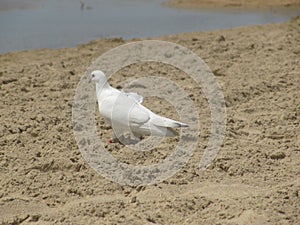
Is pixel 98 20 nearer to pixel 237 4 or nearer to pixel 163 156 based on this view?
pixel 237 4

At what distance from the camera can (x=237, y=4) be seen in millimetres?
11711

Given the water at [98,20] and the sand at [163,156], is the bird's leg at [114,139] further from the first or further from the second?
the water at [98,20]

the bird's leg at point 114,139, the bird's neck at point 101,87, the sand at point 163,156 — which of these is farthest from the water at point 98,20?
the bird's leg at point 114,139

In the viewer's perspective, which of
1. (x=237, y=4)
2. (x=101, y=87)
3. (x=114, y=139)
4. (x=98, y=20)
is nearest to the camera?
(x=114, y=139)

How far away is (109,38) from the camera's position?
8.77 metres

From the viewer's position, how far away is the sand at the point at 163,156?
140 inches

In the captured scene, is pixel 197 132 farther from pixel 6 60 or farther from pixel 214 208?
pixel 6 60

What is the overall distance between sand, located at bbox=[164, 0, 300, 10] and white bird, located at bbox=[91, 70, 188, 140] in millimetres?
7530

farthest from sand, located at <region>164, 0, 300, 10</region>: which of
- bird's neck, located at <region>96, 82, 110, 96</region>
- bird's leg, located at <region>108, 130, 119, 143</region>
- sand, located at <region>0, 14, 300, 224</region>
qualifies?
bird's leg, located at <region>108, 130, 119, 143</region>

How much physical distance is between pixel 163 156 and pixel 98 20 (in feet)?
21.7

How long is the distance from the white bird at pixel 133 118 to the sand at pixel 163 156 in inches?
7.3

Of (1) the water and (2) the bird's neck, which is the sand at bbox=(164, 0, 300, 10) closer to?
(1) the water

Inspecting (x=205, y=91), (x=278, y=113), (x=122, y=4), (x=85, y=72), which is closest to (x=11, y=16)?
(x=122, y=4)

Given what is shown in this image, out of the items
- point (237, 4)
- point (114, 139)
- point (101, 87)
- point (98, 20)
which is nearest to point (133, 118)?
point (114, 139)
